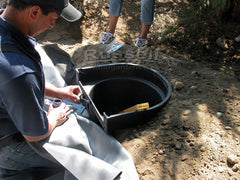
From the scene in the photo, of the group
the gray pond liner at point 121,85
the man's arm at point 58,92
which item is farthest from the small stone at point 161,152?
the man's arm at point 58,92

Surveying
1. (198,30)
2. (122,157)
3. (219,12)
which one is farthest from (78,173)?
(219,12)

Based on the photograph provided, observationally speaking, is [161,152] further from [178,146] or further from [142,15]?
[142,15]

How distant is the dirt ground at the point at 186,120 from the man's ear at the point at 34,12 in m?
1.22

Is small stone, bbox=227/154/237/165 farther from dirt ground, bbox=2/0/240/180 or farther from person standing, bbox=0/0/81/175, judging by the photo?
person standing, bbox=0/0/81/175

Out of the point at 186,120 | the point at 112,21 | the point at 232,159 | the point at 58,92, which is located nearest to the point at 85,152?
the point at 58,92

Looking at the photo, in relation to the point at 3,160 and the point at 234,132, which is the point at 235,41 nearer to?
the point at 234,132

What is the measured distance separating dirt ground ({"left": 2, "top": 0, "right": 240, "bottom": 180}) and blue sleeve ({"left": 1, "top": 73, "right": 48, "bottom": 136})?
90 centimetres

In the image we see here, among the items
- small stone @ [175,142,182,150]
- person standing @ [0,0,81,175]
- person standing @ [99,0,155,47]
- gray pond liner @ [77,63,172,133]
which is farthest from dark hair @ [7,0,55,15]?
person standing @ [99,0,155,47]

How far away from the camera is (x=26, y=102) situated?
3.25ft

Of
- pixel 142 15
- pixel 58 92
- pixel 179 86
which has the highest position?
pixel 142 15

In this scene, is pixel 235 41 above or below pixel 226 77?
above

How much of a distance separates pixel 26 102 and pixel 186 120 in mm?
Result: 1363

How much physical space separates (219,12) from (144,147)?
2949 millimetres

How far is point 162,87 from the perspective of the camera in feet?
7.63
